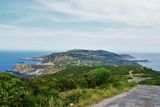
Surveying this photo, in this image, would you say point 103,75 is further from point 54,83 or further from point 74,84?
point 54,83

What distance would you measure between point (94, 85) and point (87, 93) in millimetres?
9129

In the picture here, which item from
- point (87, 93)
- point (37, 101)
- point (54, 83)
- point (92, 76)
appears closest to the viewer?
point (37, 101)

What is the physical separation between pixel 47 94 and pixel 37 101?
172 inches

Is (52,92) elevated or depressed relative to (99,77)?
elevated

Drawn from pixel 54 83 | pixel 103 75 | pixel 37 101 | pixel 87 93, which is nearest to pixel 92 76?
pixel 103 75

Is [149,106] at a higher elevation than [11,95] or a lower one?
lower

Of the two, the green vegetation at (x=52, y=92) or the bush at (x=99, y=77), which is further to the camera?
the bush at (x=99, y=77)

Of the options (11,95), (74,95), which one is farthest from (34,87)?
(11,95)

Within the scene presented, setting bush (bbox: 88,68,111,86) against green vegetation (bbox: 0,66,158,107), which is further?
bush (bbox: 88,68,111,86)

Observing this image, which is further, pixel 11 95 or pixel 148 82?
pixel 148 82

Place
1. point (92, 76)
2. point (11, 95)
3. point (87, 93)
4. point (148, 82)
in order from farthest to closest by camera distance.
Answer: point (148, 82)
point (92, 76)
point (87, 93)
point (11, 95)

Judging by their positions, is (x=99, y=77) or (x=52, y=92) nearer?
(x=52, y=92)

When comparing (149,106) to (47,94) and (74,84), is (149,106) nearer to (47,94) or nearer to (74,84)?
(47,94)

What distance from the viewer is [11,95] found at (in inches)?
671
